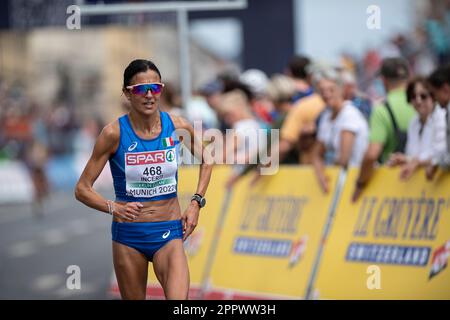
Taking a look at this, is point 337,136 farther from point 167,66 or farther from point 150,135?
point 167,66

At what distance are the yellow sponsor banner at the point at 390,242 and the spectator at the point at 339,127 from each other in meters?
0.37

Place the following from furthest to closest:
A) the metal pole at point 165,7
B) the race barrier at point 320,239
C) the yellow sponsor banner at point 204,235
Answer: the metal pole at point 165,7 → the yellow sponsor banner at point 204,235 → the race barrier at point 320,239

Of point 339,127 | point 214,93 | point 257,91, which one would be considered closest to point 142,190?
point 339,127

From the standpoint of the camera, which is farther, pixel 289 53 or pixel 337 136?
pixel 289 53

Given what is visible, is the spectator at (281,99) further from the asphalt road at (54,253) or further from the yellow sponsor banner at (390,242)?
the asphalt road at (54,253)

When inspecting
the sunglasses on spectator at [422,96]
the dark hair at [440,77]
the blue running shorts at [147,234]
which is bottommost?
the blue running shorts at [147,234]

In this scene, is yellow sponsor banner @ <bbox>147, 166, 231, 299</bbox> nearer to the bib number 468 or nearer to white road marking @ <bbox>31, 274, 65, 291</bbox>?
white road marking @ <bbox>31, 274, 65, 291</bbox>

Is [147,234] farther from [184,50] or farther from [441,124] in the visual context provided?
[184,50]

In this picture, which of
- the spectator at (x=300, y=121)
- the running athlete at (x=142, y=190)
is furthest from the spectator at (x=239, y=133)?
the running athlete at (x=142, y=190)

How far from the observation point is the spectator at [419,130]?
8766mm

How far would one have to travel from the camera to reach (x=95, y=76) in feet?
223
